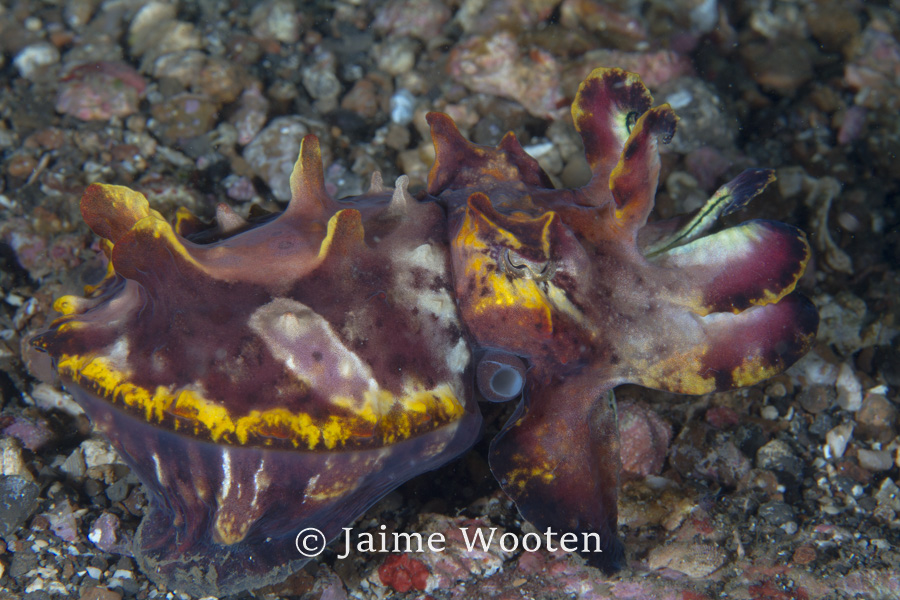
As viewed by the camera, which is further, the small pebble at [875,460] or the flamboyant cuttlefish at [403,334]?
the small pebble at [875,460]

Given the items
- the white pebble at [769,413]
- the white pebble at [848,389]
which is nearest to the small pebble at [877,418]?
the white pebble at [848,389]

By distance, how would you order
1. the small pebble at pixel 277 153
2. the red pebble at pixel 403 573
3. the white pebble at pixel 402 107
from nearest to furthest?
the red pebble at pixel 403 573 < the small pebble at pixel 277 153 < the white pebble at pixel 402 107

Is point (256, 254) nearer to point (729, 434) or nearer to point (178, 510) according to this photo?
point (178, 510)

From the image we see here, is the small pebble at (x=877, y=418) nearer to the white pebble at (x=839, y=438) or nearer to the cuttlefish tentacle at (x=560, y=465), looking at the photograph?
the white pebble at (x=839, y=438)

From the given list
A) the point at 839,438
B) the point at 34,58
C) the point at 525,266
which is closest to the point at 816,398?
the point at 839,438

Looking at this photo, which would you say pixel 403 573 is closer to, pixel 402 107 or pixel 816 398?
pixel 816 398
